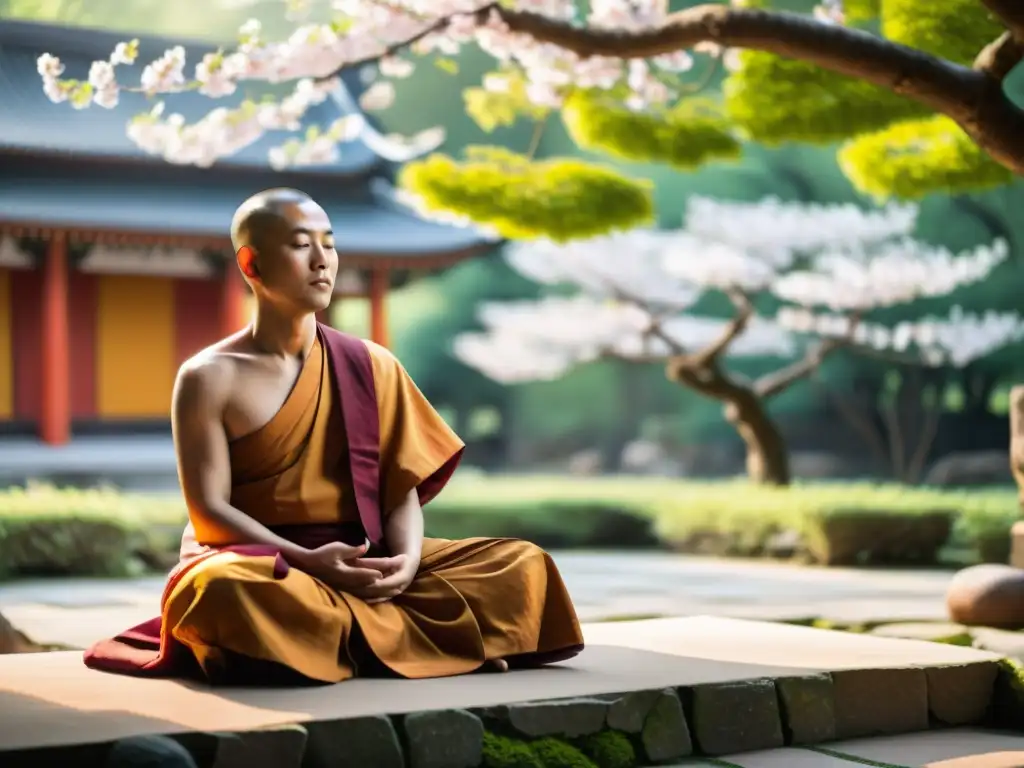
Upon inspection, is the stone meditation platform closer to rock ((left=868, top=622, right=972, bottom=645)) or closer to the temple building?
rock ((left=868, top=622, right=972, bottom=645))

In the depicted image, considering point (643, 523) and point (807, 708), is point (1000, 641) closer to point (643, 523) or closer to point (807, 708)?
→ point (807, 708)

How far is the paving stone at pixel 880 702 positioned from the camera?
409 cm

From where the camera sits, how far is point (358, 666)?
3836 millimetres

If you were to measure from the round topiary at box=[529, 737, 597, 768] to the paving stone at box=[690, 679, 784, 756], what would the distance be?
38 cm

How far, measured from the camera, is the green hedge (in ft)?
37.0

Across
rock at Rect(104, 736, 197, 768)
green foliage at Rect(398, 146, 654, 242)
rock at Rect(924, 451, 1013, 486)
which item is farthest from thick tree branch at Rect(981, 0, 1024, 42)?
rock at Rect(924, 451, 1013, 486)

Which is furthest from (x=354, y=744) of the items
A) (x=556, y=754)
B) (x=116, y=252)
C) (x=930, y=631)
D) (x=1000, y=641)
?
(x=116, y=252)

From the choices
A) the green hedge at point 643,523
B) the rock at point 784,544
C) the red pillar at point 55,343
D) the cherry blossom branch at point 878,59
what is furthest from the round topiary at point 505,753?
the red pillar at point 55,343

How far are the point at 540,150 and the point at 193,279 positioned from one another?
1250 centimetres

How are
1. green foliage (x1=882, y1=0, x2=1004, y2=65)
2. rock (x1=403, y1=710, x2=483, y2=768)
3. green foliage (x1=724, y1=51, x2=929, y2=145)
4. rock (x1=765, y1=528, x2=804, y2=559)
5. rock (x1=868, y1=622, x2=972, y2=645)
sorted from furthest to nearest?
rock (x1=765, y1=528, x2=804, y2=559) → green foliage (x1=724, y1=51, x2=929, y2=145) → green foliage (x1=882, y1=0, x2=1004, y2=65) → rock (x1=868, y1=622, x2=972, y2=645) → rock (x1=403, y1=710, x2=483, y2=768)

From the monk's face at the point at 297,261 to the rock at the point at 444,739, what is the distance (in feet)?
3.76

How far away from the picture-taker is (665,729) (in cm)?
371

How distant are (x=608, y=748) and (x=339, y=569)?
808 millimetres

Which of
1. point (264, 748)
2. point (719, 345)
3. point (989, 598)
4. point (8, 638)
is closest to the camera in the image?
point (264, 748)
